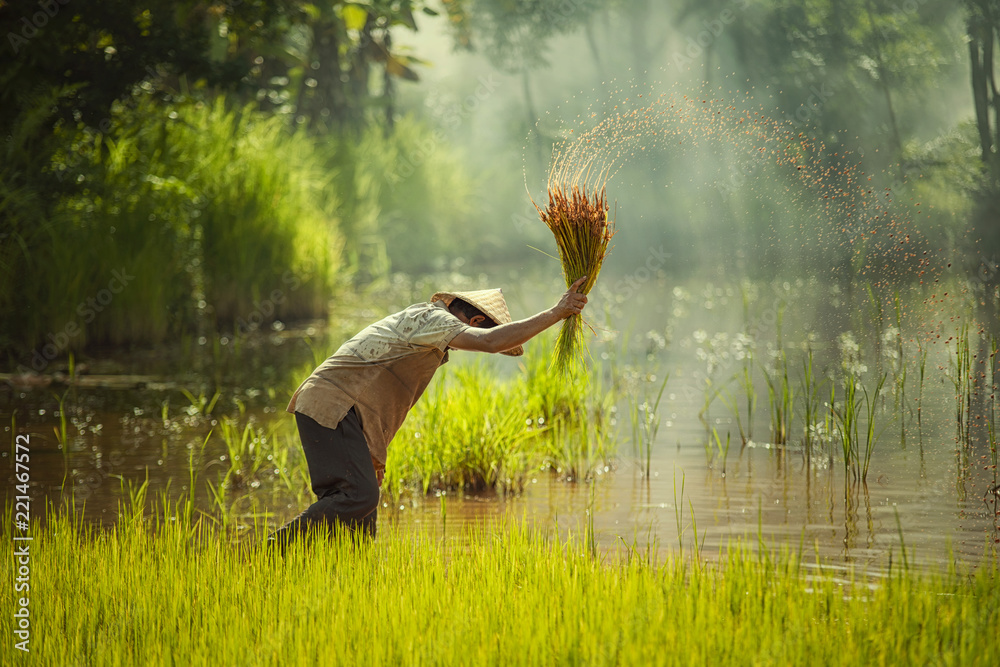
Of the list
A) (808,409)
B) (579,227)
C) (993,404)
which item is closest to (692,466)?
(808,409)

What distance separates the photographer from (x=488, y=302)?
13.0 ft

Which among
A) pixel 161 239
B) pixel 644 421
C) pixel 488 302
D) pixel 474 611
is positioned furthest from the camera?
pixel 161 239

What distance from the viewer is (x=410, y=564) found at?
3.61 metres

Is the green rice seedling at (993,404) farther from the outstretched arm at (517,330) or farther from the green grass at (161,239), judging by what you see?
the green grass at (161,239)

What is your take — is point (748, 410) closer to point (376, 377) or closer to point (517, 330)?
point (376, 377)

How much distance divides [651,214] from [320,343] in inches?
878

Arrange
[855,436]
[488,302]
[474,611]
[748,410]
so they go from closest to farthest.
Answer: [474,611]
[488,302]
[855,436]
[748,410]

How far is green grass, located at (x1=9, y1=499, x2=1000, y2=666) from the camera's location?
282 centimetres

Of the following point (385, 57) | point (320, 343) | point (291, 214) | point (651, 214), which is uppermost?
point (385, 57)

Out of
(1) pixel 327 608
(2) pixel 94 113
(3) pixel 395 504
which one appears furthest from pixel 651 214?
(1) pixel 327 608

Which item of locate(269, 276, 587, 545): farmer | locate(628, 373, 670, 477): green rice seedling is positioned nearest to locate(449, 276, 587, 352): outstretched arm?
locate(269, 276, 587, 545): farmer

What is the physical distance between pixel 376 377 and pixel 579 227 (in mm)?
1089

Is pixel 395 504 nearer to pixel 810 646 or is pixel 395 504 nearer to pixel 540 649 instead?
pixel 540 649

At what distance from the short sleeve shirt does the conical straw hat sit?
2.5 inches
